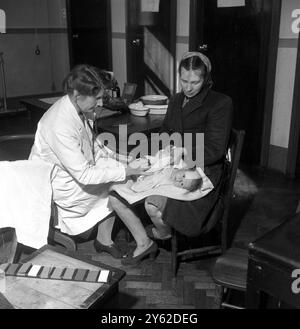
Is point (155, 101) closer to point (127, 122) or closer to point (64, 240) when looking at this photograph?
point (127, 122)

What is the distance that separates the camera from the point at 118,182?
2.46 meters

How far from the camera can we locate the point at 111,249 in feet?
8.59

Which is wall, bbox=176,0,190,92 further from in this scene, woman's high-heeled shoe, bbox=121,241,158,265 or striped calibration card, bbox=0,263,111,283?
striped calibration card, bbox=0,263,111,283

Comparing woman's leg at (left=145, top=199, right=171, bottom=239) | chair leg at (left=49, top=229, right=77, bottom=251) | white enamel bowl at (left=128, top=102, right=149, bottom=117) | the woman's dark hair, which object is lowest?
chair leg at (left=49, top=229, right=77, bottom=251)

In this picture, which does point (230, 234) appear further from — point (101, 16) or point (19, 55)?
point (19, 55)

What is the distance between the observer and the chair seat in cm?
169

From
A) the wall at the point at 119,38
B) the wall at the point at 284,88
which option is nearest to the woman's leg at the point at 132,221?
the wall at the point at 284,88

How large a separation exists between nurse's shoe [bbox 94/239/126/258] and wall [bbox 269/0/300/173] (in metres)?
2.04

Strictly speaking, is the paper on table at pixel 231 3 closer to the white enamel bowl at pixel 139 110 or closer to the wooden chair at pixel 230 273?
the white enamel bowl at pixel 139 110

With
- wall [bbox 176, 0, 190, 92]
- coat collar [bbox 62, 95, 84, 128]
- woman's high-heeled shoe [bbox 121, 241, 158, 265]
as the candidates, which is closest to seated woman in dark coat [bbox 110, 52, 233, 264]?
woman's high-heeled shoe [bbox 121, 241, 158, 265]

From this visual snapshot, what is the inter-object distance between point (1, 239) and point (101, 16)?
168 inches

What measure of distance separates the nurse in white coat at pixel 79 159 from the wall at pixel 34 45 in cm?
486
